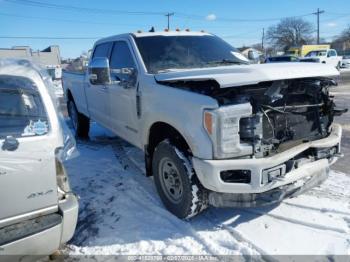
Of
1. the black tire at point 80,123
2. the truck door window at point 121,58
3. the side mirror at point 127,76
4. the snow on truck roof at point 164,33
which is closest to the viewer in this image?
the side mirror at point 127,76

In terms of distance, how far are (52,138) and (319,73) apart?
8.32 feet

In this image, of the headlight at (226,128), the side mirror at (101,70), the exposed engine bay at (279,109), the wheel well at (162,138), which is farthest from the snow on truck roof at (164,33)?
the headlight at (226,128)

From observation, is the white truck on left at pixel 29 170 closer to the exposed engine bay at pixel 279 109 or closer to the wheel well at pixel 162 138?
the wheel well at pixel 162 138

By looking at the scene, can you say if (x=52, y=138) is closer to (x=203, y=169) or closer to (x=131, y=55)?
(x=203, y=169)

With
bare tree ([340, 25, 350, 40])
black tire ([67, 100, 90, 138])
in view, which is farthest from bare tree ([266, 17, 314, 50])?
black tire ([67, 100, 90, 138])

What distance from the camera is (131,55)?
4.55 metres

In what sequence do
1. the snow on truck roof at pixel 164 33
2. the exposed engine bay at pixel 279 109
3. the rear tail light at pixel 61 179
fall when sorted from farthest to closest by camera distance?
the snow on truck roof at pixel 164 33, the exposed engine bay at pixel 279 109, the rear tail light at pixel 61 179

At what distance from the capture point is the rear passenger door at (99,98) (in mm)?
5446

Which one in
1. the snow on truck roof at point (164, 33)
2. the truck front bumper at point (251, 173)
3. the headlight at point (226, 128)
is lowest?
the truck front bumper at point (251, 173)

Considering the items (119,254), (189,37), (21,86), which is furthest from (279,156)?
(189,37)

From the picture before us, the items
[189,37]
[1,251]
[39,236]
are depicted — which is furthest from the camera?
[189,37]

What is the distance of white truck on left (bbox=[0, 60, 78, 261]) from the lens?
2387mm

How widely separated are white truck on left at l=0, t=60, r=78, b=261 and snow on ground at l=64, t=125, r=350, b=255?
2.57ft

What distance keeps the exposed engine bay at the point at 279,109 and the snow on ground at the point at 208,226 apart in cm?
85
